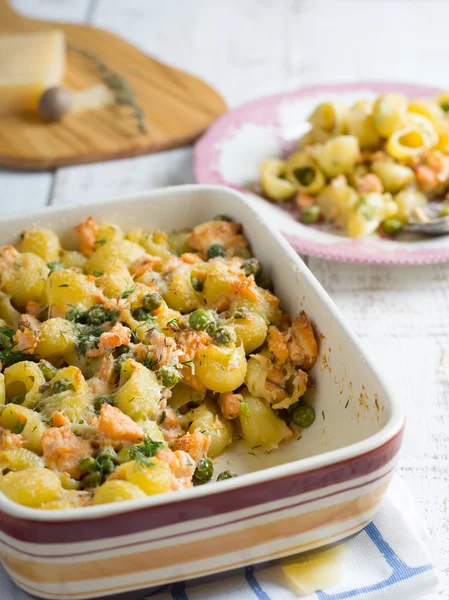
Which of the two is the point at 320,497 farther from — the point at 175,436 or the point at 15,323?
the point at 15,323

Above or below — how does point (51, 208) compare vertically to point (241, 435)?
above

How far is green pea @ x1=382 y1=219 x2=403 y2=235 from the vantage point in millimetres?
2473

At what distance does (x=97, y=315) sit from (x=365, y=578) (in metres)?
0.73

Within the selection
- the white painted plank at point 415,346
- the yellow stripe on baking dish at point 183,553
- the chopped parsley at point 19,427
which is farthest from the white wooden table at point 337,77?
the chopped parsley at point 19,427

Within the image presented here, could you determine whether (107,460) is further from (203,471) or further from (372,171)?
(372,171)

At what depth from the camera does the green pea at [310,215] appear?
2537 millimetres

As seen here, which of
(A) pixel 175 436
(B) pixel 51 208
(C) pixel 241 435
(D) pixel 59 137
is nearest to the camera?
(A) pixel 175 436

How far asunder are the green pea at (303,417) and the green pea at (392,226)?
3.11 ft

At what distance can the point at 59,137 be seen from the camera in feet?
9.95

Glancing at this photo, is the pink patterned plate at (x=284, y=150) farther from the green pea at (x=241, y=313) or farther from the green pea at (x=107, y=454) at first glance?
the green pea at (x=107, y=454)

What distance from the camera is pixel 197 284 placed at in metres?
1.86

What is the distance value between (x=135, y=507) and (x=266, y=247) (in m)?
0.84

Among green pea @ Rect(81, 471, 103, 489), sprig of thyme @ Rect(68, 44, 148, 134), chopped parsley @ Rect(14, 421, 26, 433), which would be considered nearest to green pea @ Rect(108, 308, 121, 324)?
chopped parsley @ Rect(14, 421, 26, 433)

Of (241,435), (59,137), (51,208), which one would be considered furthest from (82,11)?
(241,435)
